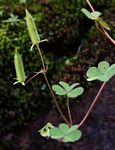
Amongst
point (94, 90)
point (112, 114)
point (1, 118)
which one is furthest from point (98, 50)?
point (1, 118)

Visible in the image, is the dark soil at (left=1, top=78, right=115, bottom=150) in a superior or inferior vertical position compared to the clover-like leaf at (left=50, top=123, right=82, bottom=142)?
inferior

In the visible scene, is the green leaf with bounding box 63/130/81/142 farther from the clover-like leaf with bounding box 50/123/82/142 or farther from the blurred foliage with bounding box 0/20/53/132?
the blurred foliage with bounding box 0/20/53/132

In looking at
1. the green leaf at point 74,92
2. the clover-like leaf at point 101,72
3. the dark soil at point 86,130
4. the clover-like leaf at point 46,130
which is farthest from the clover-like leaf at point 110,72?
the dark soil at point 86,130

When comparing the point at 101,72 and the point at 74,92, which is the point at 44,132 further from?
the point at 101,72

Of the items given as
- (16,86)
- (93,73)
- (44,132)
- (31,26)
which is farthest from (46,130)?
(16,86)

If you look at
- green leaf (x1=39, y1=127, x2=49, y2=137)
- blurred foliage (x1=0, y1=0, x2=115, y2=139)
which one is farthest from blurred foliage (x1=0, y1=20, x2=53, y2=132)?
green leaf (x1=39, y1=127, x2=49, y2=137)

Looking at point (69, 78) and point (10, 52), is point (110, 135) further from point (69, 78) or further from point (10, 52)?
point (10, 52)

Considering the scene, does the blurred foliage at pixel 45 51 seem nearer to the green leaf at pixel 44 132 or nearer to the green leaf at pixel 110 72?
the green leaf at pixel 44 132

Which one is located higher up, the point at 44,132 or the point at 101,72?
the point at 101,72

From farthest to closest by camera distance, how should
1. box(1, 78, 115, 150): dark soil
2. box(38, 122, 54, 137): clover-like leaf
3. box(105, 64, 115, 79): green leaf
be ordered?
1. box(1, 78, 115, 150): dark soil
2. box(38, 122, 54, 137): clover-like leaf
3. box(105, 64, 115, 79): green leaf
